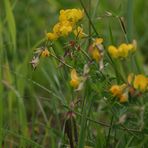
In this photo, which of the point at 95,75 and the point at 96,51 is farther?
the point at 95,75

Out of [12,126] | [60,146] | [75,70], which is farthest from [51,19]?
[75,70]

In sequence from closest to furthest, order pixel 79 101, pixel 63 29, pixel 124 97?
pixel 124 97 → pixel 63 29 → pixel 79 101

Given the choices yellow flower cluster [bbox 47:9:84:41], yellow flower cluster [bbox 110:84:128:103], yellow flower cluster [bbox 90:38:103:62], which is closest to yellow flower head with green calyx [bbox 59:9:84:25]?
yellow flower cluster [bbox 47:9:84:41]

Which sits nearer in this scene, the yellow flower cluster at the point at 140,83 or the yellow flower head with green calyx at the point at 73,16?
the yellow flower cluster at the point at 140,83

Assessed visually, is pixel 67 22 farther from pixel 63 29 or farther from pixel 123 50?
pixel 123 50

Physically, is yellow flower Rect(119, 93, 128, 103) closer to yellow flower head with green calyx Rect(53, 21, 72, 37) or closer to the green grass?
the green grass

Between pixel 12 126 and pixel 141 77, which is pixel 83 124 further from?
pixel 12 126

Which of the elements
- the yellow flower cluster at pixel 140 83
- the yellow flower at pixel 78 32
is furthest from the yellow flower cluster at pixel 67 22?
the yellow flower cluster at pixel 140 83

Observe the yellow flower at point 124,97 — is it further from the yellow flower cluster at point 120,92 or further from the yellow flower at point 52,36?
the yellow flower at point 52,36

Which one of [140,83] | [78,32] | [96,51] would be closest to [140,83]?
[140,83]
